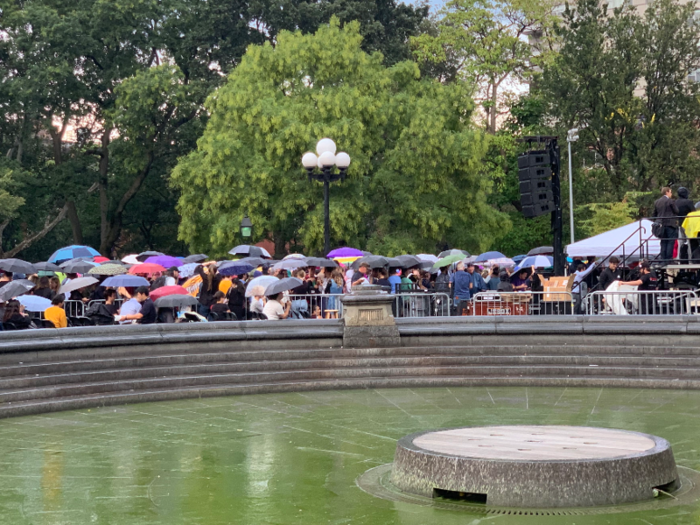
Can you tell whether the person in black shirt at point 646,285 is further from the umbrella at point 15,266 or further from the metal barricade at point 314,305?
the umbrella at point 15,266

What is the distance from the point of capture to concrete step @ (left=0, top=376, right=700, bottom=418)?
1453cm

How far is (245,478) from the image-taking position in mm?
9562

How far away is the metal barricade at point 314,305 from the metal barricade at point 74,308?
4632mm

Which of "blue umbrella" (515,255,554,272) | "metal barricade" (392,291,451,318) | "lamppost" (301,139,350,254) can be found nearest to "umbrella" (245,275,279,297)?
"lamppost" (301,139,350,254)

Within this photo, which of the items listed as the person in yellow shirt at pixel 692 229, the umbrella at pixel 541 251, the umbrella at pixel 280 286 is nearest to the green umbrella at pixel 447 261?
the umbrella at pixel 541 251

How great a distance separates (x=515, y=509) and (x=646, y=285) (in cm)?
1247

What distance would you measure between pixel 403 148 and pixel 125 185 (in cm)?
1978

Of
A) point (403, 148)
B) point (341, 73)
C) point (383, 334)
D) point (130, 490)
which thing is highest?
point (341, 73)

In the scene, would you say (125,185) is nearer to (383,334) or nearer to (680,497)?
(383,334)

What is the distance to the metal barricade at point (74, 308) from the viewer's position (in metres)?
20.5

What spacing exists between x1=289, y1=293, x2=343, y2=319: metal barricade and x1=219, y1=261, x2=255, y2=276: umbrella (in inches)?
134

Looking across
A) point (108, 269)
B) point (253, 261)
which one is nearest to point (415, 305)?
point (253, 261)

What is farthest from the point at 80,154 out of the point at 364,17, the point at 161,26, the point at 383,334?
the point at 383,334

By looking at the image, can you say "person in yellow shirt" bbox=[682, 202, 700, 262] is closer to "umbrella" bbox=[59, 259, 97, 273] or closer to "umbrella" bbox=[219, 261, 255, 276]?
"umbrella" bbox=[219, 261, 255, 276]
